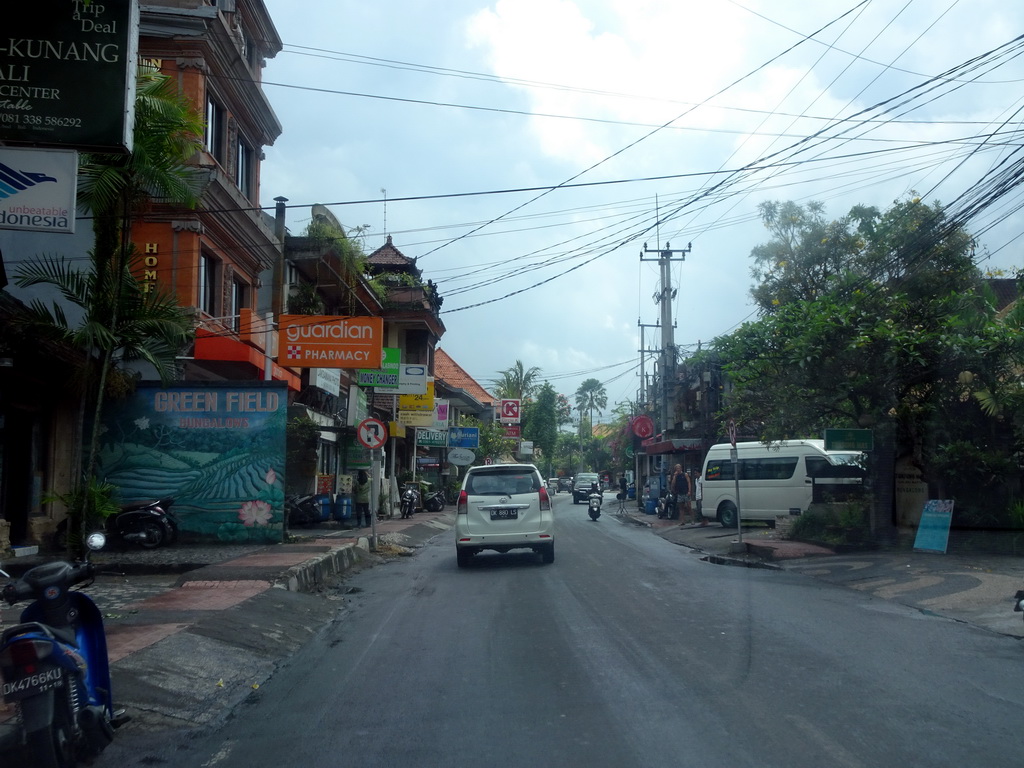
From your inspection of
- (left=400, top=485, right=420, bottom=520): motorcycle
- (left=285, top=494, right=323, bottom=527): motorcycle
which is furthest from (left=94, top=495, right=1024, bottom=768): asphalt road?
(left=400, top=485, right=420, bottom=520): motorcycle

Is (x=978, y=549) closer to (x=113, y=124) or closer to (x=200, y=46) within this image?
(x=113, y=124)

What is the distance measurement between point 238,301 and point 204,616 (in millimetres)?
15020

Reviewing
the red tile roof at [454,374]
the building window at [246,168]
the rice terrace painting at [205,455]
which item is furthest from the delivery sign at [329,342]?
the red tile roof at [454,374]

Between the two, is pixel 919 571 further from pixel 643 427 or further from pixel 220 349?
pixel 643 427

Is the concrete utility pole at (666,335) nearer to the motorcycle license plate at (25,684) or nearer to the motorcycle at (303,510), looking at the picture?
the motorcycle at (303,510)

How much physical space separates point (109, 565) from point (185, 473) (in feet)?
12.0

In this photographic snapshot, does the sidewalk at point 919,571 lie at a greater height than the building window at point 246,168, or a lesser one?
lesser

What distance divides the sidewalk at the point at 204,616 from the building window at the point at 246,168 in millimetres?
10590

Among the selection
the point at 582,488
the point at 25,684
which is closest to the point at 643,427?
the point at 582,488

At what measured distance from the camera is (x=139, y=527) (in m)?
17.0

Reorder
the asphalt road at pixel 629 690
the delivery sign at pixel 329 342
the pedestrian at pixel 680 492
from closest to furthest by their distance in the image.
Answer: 1. the asphalt road at pixel 629 690
2. the delivery sign at pixel 329 342
3. the pedestrian at pixel 680 492

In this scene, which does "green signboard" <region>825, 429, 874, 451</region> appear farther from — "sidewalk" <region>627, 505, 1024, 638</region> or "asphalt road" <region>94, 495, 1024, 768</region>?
"asphalt road" <region>94, 495, 1024, 768</region>

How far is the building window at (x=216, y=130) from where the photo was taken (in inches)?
850

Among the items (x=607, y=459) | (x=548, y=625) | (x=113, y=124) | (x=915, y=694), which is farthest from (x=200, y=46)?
(x=607, y=459)
